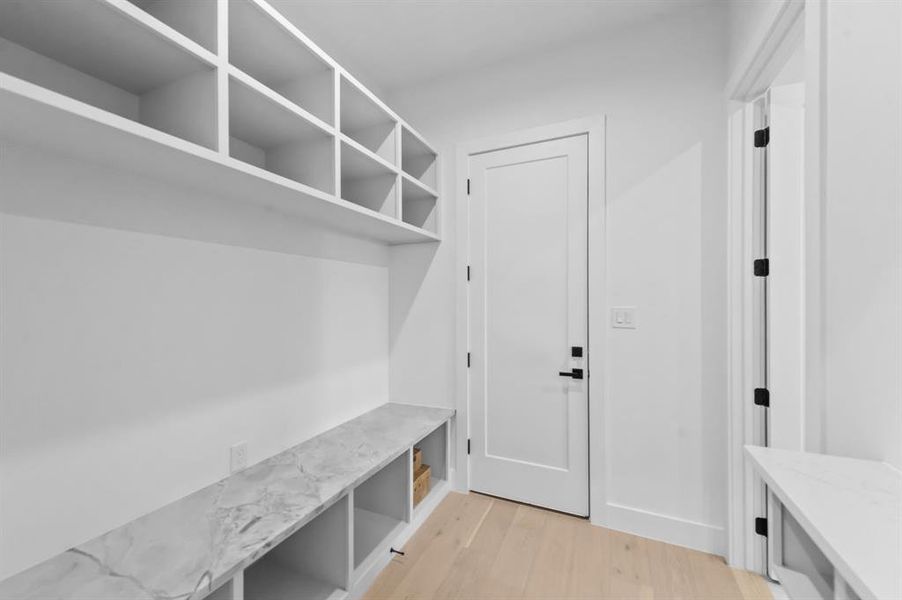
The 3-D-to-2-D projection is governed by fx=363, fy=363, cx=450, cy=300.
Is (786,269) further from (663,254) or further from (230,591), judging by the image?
(230,591)

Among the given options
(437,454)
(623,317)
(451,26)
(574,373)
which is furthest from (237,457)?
(451,26)

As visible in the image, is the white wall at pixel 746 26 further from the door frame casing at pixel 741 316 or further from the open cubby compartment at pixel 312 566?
the open cubby compartment at pixel 312 566

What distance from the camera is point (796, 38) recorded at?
1295 millimetres

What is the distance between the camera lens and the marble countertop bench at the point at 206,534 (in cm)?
94

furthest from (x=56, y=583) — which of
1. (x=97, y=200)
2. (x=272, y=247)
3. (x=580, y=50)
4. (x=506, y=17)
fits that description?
(x=580, y=50)

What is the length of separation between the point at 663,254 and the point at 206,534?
2.29 metres

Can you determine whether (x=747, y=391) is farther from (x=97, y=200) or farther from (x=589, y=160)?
(x=97, y=200)

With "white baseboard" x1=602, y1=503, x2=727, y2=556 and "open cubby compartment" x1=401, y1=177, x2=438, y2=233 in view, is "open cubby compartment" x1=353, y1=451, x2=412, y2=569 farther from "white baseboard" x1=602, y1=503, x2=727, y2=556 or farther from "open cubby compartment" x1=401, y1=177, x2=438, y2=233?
"open cubby compartment" x1=401, y1=177, x2=438, y2=233

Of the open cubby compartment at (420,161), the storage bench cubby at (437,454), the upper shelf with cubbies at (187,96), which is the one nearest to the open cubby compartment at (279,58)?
the upper shelf with cubbies at (187,96)

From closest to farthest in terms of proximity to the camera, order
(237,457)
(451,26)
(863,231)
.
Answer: (863,231), (237,457), (451,26)

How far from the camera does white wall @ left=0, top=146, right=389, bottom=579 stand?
1.01 m

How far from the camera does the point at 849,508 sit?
0.61 m

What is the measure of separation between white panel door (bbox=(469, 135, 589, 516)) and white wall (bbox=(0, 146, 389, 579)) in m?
1.09

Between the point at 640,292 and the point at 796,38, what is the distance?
115 cm
